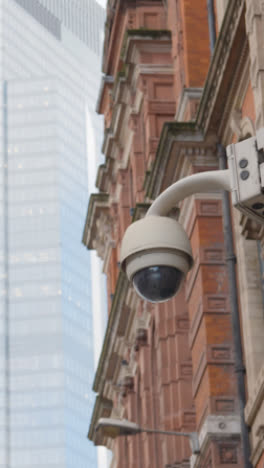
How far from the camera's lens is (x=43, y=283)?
180 meters

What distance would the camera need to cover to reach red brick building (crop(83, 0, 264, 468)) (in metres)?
23.7

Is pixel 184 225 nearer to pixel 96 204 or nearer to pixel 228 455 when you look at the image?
pixel 228 455

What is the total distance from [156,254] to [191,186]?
2.20ft

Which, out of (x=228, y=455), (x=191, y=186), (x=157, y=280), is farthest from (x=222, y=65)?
(x=191, y=186)

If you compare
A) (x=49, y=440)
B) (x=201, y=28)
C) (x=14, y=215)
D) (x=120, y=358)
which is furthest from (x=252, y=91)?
(x=14, y=215)

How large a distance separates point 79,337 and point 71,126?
123ft

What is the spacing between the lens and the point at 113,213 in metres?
41.7

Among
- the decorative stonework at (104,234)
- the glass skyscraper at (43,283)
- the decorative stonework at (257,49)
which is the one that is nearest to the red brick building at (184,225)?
the decorative stonework at (257,49)

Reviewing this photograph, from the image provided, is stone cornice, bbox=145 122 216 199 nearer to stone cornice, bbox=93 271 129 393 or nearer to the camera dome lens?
stone cornice, bbox=93 271 129 393

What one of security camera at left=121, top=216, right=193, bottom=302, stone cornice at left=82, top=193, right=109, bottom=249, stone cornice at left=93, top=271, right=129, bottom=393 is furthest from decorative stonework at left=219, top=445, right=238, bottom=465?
stone cornice at left=82, top=193, right=109, bottom=249

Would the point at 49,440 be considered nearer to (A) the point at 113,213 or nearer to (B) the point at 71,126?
(B) the point at 71,126

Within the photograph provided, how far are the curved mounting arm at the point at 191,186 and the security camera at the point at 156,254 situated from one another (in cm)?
9

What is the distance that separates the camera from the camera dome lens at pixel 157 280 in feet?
35.8

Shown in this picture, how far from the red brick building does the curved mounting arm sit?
34.3ft
